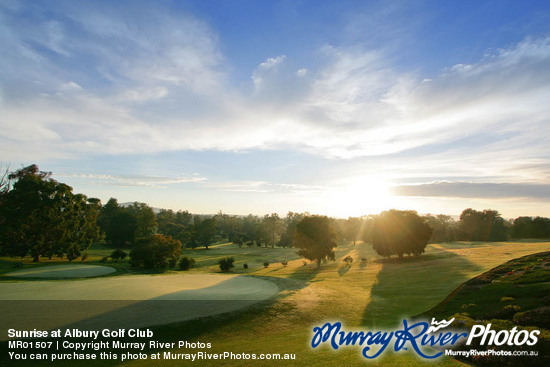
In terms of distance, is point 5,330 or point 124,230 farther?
point 124,230

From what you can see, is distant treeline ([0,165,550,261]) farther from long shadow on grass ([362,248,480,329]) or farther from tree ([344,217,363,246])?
long shadow on grass ([362,248,480,329])

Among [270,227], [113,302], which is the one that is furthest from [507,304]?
[270,227]

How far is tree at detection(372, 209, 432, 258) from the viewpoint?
52250mm

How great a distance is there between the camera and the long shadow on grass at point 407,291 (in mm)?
20078

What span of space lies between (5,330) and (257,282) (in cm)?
2137

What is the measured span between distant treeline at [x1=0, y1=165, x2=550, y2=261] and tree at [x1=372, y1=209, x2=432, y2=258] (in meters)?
1.16

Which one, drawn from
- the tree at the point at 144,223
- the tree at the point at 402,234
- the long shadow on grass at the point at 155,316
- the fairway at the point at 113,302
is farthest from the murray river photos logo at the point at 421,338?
the tree at the point at 144,223

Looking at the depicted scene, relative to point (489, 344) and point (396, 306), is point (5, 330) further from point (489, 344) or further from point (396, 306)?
point (396, 306)

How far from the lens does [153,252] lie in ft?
148

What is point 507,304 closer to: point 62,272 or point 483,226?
point 62,272

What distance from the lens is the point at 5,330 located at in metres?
13.9

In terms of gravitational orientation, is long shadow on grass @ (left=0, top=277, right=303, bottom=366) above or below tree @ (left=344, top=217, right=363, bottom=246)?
above

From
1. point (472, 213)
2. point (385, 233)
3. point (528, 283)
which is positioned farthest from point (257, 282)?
point (472, 213)

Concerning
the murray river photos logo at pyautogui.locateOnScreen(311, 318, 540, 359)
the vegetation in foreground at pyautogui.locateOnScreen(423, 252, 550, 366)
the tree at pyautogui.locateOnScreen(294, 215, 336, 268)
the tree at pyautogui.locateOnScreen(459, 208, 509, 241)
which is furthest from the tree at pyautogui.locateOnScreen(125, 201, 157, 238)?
the tree at pyautogui.locateOnScreen(459, 208, 509, 241)
